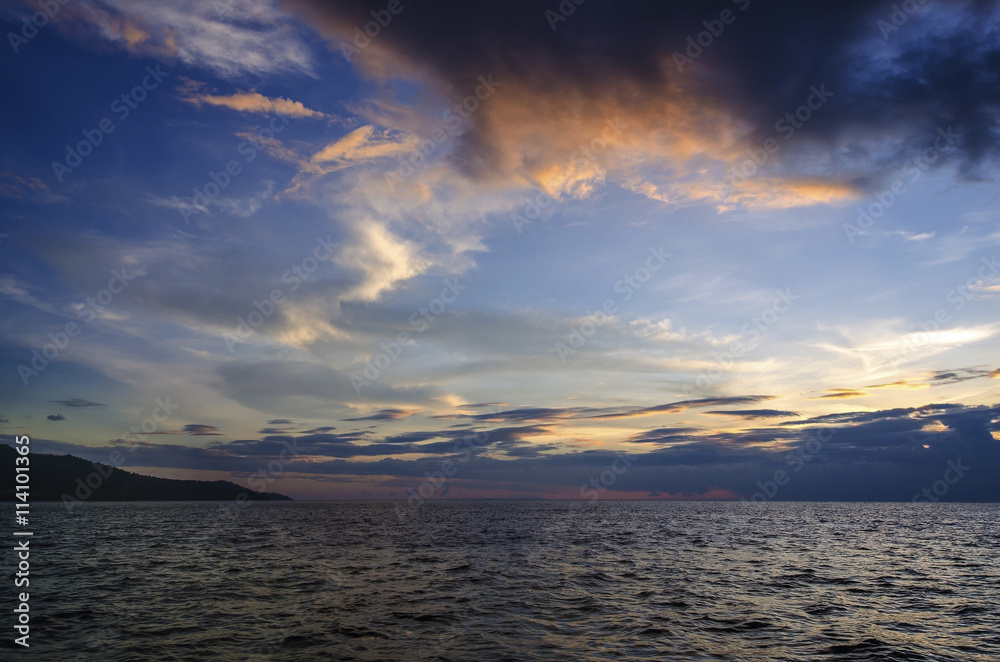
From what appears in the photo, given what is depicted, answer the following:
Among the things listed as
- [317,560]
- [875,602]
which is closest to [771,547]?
[875,602]

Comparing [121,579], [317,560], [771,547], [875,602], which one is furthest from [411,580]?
[771,547]

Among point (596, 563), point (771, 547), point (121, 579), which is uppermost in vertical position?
point (121, 579)

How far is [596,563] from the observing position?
4100 cm

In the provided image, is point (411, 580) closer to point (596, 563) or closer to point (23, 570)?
point (596, 563)

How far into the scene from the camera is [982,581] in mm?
33906

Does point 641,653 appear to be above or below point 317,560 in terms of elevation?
above

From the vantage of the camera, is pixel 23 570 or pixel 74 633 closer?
pixel 74 633

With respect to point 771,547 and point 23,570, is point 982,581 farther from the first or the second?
point 23,570

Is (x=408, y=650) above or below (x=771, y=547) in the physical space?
above

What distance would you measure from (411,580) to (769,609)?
20.5 meters

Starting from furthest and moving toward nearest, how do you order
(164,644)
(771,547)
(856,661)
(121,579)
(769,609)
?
1. (771,547)
2. (121,579)
3. (769,609)
4. (164,644)
5. (856,661)

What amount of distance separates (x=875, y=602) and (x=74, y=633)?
37296mm

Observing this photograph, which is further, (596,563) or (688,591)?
(596,563)

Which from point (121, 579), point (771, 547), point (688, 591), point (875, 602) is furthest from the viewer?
point (771, 547)
